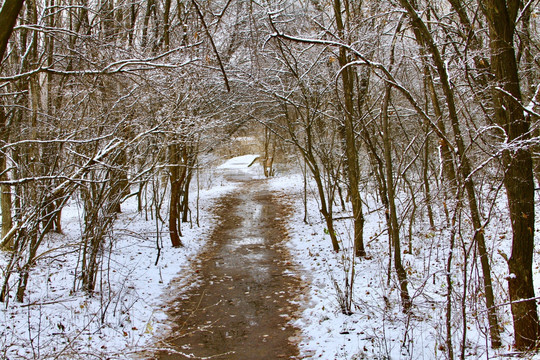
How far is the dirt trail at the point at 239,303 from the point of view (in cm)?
526

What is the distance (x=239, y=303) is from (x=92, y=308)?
2418 millimetres

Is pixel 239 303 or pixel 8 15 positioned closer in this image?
pixel 8 15

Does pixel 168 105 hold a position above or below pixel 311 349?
above

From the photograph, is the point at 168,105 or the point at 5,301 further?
the point at 168,105

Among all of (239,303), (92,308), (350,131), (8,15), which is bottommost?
(239,303)

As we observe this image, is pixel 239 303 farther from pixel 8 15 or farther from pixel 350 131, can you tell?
pixel 8 15

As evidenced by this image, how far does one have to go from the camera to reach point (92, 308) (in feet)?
20.0

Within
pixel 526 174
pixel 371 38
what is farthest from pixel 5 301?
pixel 371 38

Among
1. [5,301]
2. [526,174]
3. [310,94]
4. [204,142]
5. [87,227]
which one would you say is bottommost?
[5,301]

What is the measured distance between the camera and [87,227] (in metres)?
6.26

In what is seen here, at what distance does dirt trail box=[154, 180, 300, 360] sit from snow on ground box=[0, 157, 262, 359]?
18.5 inches

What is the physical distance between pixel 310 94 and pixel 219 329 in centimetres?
712

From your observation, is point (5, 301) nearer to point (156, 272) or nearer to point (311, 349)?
point (156, 272)

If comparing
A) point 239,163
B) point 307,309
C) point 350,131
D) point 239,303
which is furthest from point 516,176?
point 239,163
